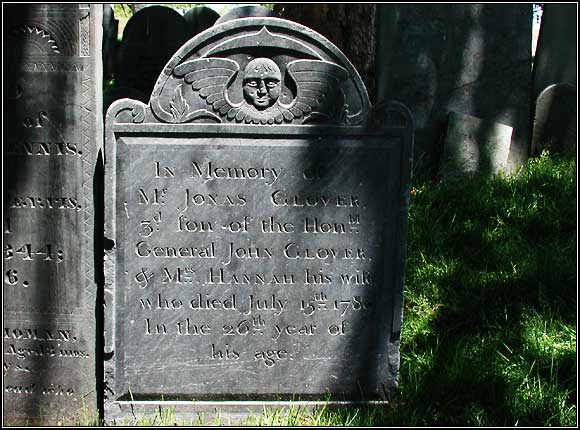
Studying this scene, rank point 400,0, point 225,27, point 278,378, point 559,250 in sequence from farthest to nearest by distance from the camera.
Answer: point 400,0 < point 559,250 < point 278,378 < point 225,27

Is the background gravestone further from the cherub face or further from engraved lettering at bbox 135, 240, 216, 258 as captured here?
engraved lettering at bbox 135, 240, 216, 258

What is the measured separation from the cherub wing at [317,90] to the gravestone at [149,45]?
4683mm

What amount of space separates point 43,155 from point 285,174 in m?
1.26

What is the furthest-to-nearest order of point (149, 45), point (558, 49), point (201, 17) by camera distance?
point (201, 17) < point (149, 45) < point (558, 49)

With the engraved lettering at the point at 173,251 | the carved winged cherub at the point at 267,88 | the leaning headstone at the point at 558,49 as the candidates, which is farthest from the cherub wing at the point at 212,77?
the leaning headstone at the point at 558,49

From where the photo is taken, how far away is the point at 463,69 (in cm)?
669

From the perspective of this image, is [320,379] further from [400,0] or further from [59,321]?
[400,0]

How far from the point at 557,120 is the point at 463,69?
1.05 metres

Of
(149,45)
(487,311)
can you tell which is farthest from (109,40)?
(487,311)

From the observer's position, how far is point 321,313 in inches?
145

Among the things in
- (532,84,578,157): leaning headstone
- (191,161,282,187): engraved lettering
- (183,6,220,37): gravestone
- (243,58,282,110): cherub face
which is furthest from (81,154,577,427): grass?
→ (183,6,220,37): gravestone

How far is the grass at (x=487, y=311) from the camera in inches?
141

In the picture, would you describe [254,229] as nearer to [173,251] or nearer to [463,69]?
[173,251]

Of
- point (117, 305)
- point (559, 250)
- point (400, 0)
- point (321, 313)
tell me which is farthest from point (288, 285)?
point (400, 0)
